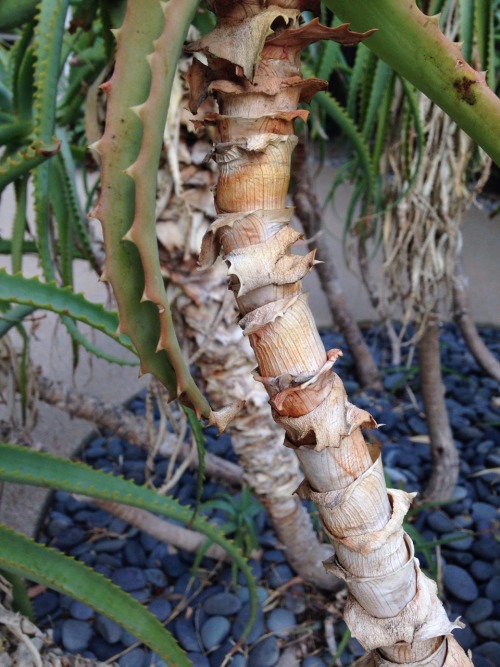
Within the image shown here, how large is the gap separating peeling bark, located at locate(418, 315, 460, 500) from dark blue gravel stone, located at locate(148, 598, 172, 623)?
544 millimetres

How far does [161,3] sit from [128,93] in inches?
1.5

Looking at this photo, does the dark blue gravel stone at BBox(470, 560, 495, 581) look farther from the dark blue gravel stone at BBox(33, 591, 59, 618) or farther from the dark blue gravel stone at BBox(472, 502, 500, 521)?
Answer: the dark blue gravel stone at BBox(33, 591, 59, 618)

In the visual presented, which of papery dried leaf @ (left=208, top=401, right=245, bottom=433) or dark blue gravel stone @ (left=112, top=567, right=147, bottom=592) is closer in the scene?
papery dried leaf @ (left=208, top=401, right=245, bottom=433)

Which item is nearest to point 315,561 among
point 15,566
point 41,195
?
point 15,566

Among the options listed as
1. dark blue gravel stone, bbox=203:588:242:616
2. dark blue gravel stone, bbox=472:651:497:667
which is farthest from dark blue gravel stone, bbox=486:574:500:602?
dark blue gravel stone, bbox=203:588:242:616

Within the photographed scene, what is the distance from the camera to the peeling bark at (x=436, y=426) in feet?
3.76

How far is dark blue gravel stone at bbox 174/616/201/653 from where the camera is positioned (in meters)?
0.90

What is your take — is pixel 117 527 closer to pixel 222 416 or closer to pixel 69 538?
pixel 69 538

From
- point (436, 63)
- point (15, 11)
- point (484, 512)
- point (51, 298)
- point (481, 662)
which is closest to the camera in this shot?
point (436, 63)

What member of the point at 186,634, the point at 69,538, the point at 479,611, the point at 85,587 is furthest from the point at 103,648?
the point at 479,611

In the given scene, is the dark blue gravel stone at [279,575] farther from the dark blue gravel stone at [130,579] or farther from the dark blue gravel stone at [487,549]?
the dark blue gravel stone at [487,549]

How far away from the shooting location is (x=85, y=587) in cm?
52

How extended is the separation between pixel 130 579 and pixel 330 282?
2.78ft

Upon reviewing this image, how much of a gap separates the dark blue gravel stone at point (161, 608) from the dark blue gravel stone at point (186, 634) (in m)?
0.02
